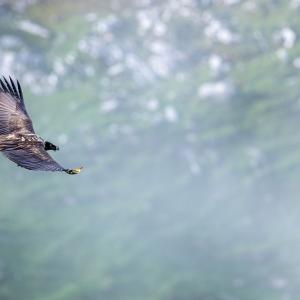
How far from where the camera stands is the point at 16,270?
3981cm

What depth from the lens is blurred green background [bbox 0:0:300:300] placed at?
85.3 ft

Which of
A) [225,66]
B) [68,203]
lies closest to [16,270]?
[68,203]

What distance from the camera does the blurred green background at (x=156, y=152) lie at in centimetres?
2600

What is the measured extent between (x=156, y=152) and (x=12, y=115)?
26.2 metres

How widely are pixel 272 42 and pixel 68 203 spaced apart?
51.0 feet

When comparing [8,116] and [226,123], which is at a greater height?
[226,123]

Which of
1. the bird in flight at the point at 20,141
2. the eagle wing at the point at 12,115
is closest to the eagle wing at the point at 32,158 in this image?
the bird in flight at the point at 20,141

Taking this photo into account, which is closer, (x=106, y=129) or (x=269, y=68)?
(x=269, y=68)

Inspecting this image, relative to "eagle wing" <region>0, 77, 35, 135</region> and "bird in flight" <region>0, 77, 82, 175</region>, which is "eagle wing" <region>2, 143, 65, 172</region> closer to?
"bird in flight" <region>0, 77, 82, 175</region>

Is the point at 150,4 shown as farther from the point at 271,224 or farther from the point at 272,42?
the point at 271,224

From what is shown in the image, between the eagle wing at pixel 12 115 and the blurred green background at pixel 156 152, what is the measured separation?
16.7 metres

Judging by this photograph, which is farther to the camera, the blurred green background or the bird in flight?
the blurred green background

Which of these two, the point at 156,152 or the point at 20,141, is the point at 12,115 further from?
the point at 156,152

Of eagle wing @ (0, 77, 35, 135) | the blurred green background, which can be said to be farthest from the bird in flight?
the blurred green background
